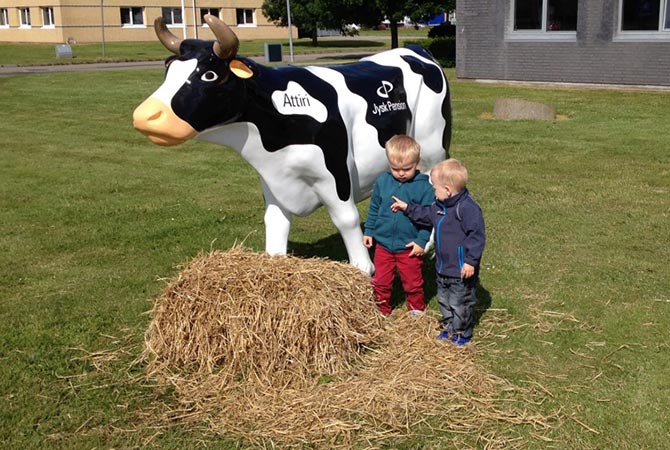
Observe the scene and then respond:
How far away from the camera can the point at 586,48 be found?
57.5ft

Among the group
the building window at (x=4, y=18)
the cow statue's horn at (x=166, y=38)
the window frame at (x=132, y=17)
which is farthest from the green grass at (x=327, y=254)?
the building window at (x=4, y=18)

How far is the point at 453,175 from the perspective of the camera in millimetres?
4352

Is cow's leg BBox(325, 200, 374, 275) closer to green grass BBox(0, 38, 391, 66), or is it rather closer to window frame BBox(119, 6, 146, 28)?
green grass BBox(0, 38, 391, 66)

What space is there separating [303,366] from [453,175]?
138cm

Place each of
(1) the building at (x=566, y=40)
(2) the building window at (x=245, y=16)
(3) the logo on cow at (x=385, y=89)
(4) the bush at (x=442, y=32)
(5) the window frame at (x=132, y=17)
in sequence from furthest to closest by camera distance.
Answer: (2) the building window at (x=245, y=16)
(5) the window frame at (x=132, y=17)
(4) the bush at (x=442, y=32)
(1) the building at (x=566, y=40)
(3) the logo on cow at (x=385, y=89)

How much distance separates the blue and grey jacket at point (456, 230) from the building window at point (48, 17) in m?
47.0

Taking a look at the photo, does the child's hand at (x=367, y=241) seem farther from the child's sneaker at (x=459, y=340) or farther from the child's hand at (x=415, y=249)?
the child's sneaker at (x=459, y=340)

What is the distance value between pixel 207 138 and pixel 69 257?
2757 millimetres

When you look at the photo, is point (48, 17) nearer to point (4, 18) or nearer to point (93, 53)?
point (4, 18)

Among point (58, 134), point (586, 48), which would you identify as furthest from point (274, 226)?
point (586, 48)

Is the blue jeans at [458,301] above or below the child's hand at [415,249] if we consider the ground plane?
below

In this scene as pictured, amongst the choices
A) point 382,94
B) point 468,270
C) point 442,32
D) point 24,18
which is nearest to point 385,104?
point 382,94

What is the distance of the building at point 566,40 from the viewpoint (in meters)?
16.7

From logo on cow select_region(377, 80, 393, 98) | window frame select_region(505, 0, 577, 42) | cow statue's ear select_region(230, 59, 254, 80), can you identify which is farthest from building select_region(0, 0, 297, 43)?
cow statue's ear select_region(230, 59, 254, 80)
